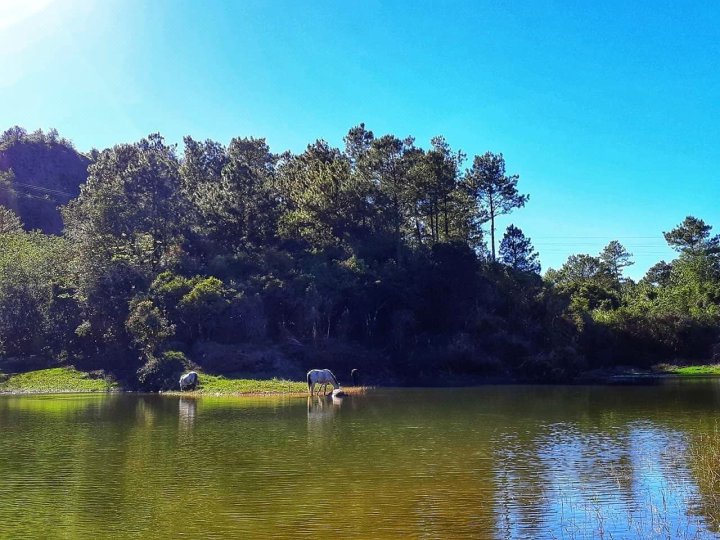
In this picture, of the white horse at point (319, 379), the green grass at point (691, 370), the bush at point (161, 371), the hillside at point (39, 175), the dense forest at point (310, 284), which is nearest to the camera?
the white horse at point (319, 379)

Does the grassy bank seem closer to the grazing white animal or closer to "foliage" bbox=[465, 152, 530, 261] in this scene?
the grazing white animal

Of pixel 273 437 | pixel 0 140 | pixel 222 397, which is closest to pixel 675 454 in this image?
pixel 273 437

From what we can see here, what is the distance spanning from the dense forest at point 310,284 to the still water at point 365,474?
25.2 meters

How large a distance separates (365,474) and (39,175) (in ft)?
498

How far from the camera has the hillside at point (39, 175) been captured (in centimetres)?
12588

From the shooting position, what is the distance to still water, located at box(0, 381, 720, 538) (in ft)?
39.8

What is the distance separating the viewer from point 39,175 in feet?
480

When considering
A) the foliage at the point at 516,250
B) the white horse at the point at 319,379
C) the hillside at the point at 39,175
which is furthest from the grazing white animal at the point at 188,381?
the hillside at the point at 39,175

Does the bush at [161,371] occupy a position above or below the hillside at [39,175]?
below

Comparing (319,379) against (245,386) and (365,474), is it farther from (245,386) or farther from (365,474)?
(365,474)

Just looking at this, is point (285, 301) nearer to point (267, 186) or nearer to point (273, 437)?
point (267, 186)

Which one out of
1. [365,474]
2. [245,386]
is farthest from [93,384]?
[365,474]

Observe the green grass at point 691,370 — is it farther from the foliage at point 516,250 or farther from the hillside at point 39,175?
the hillside at point 39,175

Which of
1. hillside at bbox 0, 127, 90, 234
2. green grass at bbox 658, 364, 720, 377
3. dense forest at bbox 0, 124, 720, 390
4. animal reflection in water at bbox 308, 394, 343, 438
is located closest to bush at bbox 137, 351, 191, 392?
dense forest at bbox 0, 124, 720, 390
